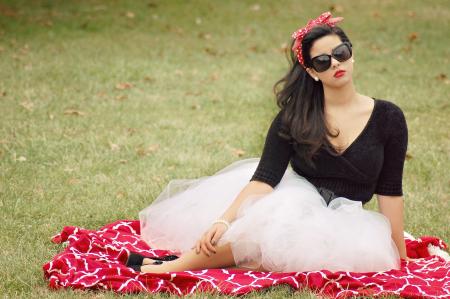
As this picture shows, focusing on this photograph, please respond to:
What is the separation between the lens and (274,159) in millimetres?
3830

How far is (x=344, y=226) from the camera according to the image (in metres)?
3.48

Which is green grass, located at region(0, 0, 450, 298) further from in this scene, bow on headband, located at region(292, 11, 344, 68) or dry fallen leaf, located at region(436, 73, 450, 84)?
bow on headband, located at region(292, 11, 344, 68)

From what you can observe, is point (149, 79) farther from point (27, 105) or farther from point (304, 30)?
point (304, 30)

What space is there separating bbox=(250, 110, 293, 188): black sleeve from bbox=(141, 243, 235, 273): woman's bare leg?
473mm

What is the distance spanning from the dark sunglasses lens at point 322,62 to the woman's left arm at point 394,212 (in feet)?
2.59

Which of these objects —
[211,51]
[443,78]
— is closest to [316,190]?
[443,78]

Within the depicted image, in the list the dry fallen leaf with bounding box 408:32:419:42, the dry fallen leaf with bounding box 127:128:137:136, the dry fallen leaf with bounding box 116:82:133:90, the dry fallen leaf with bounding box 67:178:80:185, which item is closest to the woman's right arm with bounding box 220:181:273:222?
the dry fallen leaf with bounding box 67:178:80:185

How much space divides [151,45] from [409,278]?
8.02 metres

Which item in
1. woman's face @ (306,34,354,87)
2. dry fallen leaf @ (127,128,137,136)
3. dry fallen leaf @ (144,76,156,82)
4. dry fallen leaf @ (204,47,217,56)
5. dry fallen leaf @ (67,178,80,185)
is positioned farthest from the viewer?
dry fallen leaf @ (204,47,217,56)

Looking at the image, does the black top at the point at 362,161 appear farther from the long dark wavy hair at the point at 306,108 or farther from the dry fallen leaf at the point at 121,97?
the dry fallen leaf at the point at 121,97

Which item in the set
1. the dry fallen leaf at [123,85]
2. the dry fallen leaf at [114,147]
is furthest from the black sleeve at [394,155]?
the dry fallen leaf at [123,85]

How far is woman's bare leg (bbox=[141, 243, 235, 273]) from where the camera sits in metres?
3.61

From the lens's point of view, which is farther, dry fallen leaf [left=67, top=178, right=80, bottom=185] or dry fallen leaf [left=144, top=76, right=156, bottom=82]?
dry fallen leaf [left=144, top=76, right=156, bottom=82]

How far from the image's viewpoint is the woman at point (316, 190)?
11.4ft
